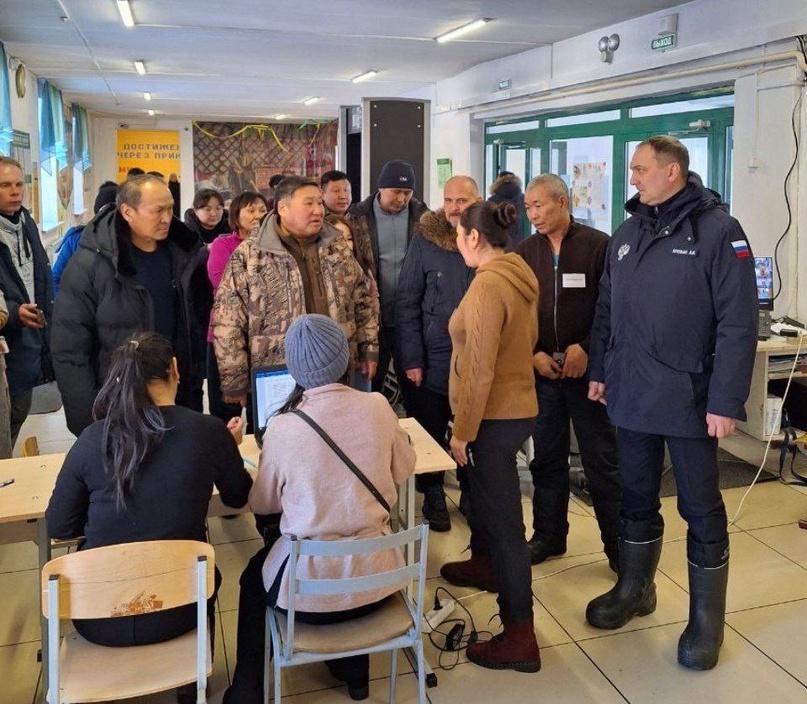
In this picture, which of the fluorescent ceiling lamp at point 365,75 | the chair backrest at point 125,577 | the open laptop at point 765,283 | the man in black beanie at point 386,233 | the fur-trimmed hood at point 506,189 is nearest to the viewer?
the chair backrest at point 125,577

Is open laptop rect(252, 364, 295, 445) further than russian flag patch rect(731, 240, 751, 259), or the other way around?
open laptop rect(252, 364, 295, 445)

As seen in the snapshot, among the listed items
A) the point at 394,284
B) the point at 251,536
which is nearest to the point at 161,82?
the point at 394,284

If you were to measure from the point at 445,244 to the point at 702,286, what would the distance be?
1309mm

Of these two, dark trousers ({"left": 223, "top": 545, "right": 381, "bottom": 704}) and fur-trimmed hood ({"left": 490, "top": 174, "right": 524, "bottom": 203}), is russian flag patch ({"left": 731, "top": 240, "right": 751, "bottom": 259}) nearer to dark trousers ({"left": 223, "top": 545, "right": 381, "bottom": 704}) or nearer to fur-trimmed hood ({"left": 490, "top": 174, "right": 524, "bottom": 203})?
dark trousers ({"left": 223, "top": 545, "right": 381, "bottom": 704})

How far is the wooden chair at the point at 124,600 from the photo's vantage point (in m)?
1.90

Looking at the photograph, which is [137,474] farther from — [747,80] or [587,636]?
[747,80]

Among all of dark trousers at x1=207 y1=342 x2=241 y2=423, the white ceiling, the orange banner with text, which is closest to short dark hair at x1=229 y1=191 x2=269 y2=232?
dark trousers at x1=207 y1=342 x2=241 y2=423

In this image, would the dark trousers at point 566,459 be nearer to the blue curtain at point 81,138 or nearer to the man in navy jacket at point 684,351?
the man in navy jacket at point 684,351

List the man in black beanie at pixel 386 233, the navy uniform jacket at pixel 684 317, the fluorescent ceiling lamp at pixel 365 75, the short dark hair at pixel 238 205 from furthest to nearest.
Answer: the fluorescent ceiling lamp at pixel 365 75, the short dark hair at pixel 238 205, the man in black beanie at pixel 386 233, the navy uniform jacket at pixel 684 317

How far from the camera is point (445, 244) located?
3619mm

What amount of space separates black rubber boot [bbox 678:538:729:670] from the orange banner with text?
49.9 feet

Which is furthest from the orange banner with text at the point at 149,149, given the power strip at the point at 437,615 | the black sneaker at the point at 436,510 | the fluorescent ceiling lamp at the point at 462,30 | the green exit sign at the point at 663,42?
the power strip at the point at 437,615

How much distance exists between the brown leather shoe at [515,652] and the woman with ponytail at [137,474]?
3.41ft

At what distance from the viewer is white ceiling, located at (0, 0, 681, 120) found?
5.90 meters
